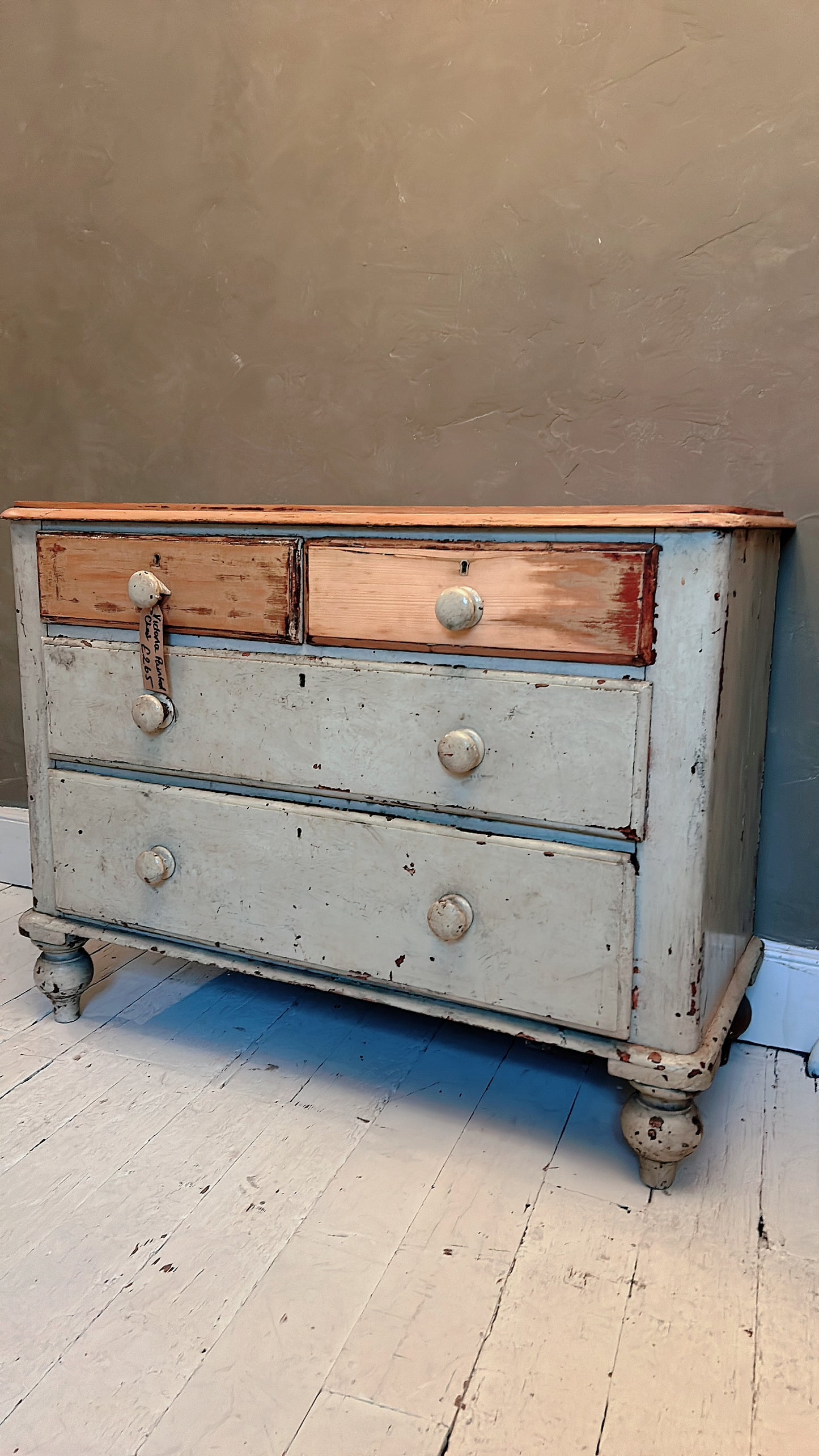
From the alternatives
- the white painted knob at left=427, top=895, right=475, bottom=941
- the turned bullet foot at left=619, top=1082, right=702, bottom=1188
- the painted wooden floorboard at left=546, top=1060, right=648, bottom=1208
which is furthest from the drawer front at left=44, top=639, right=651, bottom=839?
the painted wooden floorboard at left=546, top=1060, right=648, bottom=1208

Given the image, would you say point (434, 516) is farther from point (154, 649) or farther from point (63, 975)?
point (63, 975)

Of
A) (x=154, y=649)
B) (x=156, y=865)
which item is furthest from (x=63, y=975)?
(x=154, y=649)

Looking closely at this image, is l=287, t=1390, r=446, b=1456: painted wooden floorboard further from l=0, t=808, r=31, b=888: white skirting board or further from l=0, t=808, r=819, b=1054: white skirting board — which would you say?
l=0, t=808, r=31, b=888: white skirting board

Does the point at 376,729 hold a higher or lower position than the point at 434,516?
lower

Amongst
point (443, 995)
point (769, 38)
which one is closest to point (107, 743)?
point (443, 995)

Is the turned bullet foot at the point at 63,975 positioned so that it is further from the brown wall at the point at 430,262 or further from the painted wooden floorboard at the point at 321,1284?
the brown wall at the point at 430,262

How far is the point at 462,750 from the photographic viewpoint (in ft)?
4.15

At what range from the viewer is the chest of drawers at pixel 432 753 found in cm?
120

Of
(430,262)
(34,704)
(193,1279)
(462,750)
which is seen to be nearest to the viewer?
(193,1279)

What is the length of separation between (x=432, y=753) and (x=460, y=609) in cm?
21

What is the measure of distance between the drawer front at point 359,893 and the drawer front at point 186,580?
10.5 inches

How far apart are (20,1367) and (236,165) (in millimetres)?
2022

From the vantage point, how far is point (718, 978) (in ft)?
4.53

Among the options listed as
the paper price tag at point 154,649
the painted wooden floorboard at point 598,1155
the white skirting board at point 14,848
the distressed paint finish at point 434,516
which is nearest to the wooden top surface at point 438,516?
the distressed paint finish at point 434,516
